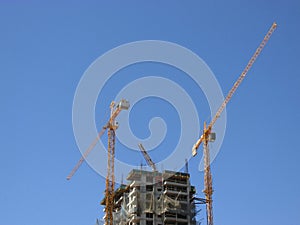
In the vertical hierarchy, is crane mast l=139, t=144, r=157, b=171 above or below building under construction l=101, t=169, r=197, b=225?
above

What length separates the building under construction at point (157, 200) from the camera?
12575 cm

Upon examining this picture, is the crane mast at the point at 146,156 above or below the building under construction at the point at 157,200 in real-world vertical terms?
above

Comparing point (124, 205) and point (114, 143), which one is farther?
point (124, 205)

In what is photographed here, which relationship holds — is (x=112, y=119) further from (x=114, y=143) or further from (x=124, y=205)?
(x=124, y=205)

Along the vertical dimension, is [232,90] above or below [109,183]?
above

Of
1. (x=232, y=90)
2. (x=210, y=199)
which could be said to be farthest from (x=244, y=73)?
(x=210, y=199)

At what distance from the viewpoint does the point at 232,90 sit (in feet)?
409

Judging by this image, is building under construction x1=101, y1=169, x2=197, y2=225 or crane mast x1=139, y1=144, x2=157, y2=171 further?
crane mast x1=139, y1=144, x2=157, y2=171

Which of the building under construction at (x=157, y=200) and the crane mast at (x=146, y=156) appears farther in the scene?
the crane mast at (x=146, y=156)

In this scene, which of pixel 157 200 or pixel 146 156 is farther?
pixel 146 156

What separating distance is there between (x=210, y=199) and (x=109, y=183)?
82.3 feet

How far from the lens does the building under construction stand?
126 m

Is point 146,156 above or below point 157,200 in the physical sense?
above

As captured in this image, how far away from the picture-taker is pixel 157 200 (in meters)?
128
